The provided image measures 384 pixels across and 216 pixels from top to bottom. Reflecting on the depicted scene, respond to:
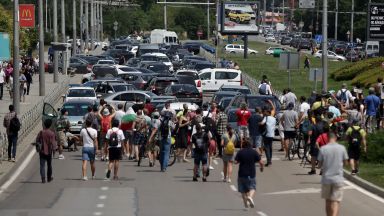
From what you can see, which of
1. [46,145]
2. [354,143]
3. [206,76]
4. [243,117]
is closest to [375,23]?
[206,76]

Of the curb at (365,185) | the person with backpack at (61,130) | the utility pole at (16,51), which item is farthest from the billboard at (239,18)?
the curb at (365,185)

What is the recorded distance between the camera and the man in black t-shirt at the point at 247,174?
24.7 m

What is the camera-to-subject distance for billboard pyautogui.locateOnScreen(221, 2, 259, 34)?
364ft

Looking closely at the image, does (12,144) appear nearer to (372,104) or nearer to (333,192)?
(372,104)

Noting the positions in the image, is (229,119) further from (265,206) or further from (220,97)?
(265,206)

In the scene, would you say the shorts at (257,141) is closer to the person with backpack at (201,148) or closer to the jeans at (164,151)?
the jeans at (164,151)

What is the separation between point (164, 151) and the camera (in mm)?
33031

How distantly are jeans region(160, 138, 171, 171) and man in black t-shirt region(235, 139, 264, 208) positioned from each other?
299 inches

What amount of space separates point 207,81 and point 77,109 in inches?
942

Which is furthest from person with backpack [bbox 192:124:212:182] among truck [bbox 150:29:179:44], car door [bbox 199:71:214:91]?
truck [bbox 150:29:179:44]

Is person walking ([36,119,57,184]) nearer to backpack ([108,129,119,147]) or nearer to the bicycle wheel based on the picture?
backpack ([108,129,119,147])

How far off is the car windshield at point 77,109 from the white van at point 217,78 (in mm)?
22708

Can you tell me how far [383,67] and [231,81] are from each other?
8.66m

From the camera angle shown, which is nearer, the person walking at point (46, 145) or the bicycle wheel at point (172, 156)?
the person walking at point (46, 145)
